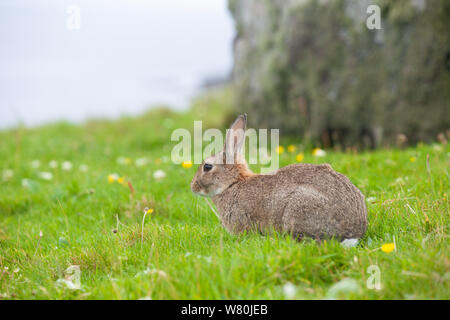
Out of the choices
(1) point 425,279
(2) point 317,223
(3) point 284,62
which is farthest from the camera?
(3) point 284,62

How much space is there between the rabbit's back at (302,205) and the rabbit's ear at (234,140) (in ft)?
1.41

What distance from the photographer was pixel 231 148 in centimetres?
528

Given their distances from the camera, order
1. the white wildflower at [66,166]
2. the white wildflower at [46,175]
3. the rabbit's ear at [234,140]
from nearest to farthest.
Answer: the rabbit's ear at [234,140], the white wildflower at [46,175], the white wildflower at [66,166]

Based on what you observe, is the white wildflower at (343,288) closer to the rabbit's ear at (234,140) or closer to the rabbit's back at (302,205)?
the rabbit's back at (302,205)

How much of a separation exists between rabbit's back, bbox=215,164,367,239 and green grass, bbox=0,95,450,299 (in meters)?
0.19

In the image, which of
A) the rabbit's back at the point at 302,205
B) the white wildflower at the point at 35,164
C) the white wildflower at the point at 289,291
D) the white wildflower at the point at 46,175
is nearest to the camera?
the white wildflower at the point at 289,291

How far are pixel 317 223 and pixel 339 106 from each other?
5083 millimetres

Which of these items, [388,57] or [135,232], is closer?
[135,232]

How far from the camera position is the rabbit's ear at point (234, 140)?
516 centimetres

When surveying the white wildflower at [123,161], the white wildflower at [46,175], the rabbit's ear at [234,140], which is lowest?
the white wildflower at [46,175]

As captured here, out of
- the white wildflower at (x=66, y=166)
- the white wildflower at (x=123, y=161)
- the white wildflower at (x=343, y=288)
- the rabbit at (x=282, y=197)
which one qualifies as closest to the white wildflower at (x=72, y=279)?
the rabbit at (x=282, y=197)
